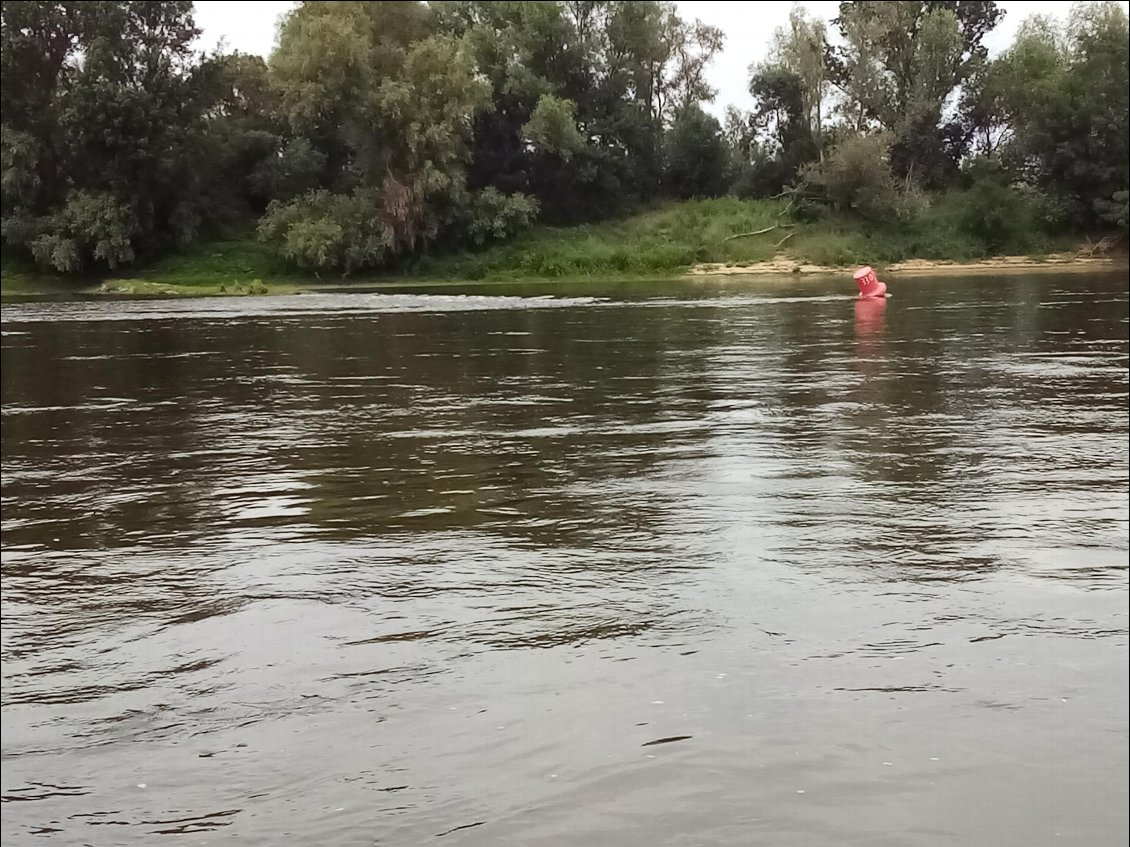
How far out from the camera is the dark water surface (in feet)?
15.2

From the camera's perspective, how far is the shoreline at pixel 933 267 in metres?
54.9

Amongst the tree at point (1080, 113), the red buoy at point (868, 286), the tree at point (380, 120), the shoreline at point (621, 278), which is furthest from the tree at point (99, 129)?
the tree at point (1080, 113)

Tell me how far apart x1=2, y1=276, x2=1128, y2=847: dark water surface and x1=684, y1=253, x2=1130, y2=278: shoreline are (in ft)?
135

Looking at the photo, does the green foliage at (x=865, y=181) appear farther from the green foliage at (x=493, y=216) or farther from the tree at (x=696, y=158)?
the green foliage at (x=493, y=216)

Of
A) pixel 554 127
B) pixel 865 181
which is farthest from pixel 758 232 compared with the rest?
pixel 554 127

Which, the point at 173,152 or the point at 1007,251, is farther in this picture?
the point at 1007,251

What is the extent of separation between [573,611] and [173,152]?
178ft

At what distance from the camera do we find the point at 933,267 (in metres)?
57.5

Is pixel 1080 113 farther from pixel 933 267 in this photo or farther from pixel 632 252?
pixel 632 252

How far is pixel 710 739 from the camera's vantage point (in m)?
5.07

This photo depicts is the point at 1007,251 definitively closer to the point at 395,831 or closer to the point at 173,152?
the point at 173,152

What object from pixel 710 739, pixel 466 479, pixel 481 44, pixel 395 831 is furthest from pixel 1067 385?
pixel 481 44

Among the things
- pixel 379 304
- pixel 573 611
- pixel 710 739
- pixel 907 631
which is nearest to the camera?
pixel 710 739

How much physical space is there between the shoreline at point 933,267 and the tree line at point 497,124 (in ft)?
8.15
